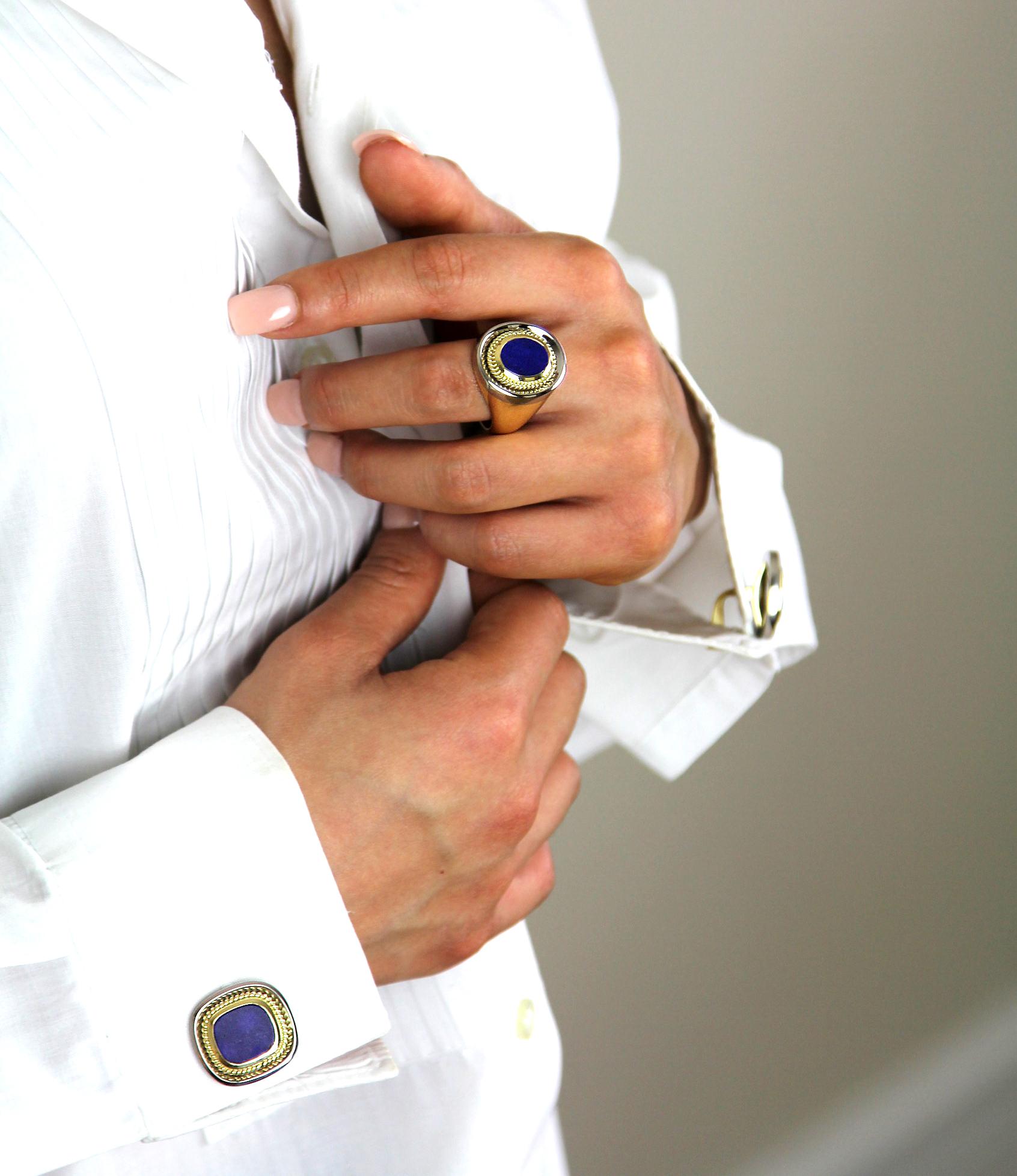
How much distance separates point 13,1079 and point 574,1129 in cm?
127

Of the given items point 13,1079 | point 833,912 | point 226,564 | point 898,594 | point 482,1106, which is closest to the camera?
point 13,1079

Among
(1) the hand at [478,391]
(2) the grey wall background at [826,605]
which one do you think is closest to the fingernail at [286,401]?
(1) the hand at [478,391]

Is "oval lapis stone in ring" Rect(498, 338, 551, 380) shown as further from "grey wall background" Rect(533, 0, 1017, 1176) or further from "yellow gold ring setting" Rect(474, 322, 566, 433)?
"grey wall background" Rect(533, 0, 1017, 1176)

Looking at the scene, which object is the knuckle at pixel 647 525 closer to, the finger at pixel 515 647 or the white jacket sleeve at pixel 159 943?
the finger at pixel 515 647

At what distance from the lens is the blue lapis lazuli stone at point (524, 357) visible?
46 cm

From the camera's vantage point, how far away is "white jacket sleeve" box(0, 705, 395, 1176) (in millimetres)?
383

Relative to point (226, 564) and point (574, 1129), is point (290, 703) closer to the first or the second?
point (226, 564)

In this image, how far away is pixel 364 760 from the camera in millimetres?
465

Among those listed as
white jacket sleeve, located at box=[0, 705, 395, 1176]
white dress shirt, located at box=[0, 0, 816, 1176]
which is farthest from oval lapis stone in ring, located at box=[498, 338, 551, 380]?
white jacket sleeve, located at box=[0, 705, 395, 1176]

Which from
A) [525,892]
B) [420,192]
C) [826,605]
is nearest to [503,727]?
[525,892]

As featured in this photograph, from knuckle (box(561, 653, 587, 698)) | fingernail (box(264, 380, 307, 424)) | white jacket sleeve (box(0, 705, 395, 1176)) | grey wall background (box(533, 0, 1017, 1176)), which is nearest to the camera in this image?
white jacket sleeve (box(0, 705, 395, 1176))

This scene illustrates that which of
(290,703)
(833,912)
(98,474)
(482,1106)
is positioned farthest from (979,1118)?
(98,474)

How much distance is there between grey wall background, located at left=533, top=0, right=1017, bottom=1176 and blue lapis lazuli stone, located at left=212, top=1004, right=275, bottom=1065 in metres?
0.91

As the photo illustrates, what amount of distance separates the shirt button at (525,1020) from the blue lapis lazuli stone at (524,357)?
1.38 ft
